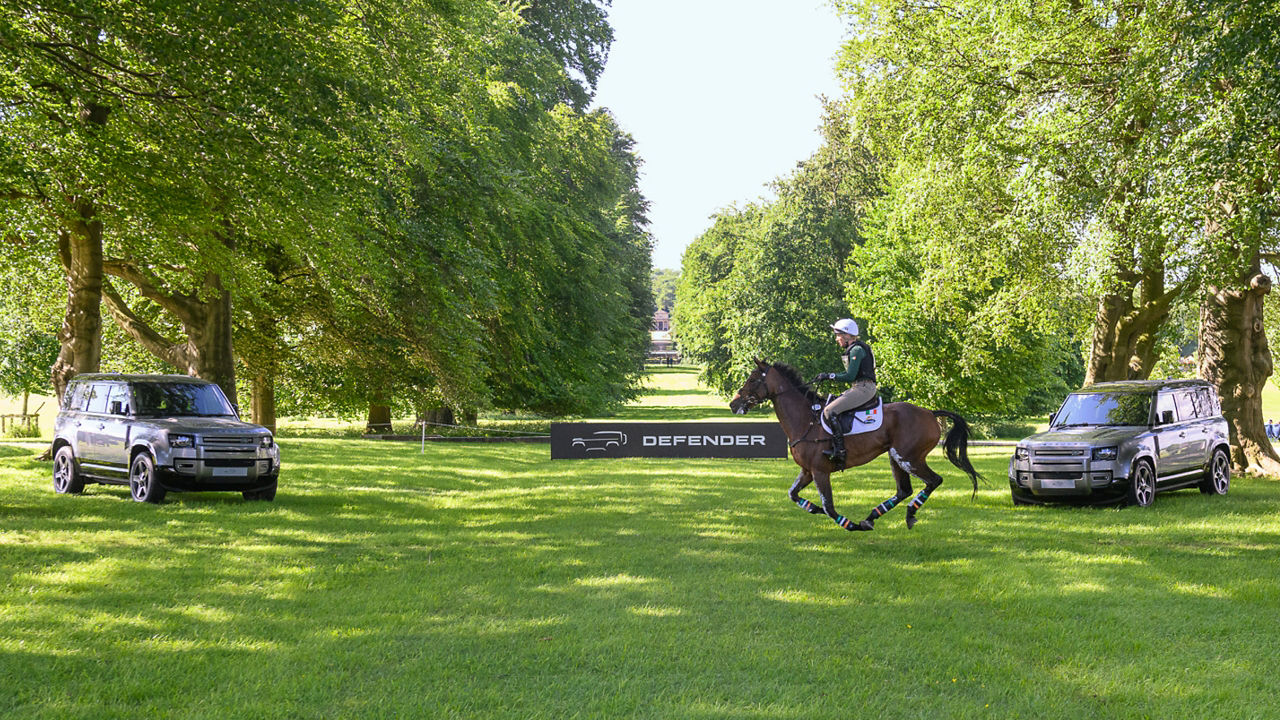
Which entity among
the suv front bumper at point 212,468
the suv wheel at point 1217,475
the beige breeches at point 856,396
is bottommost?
the suv wheel at point 1217,475

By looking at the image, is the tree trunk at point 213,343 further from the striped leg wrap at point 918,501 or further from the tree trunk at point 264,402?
the striped leg wrap at point 918,501

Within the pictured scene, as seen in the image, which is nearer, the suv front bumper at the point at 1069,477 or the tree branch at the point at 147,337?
the suv front bumper at the point at 1069,477

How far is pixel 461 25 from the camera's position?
24.8 m

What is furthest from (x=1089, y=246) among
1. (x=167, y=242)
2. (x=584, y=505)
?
(x=167, y=242)

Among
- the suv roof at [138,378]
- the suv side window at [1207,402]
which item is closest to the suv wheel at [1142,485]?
the suv side window at [1207,402]

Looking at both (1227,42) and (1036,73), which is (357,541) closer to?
(1227,42)

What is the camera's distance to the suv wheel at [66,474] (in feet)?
55.2

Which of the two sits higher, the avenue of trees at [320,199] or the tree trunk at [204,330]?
the avenue of trees at [320,199]

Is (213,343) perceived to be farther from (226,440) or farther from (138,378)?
(226,440)

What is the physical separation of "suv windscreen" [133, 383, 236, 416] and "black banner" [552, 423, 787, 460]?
11.2 meters

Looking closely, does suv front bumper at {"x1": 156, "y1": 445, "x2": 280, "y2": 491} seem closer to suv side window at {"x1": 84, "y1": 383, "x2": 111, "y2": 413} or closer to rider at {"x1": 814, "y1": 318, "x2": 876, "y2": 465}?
suv side window at {"x1": 84, "y1": 383, "x2": 111, "y2": 413}

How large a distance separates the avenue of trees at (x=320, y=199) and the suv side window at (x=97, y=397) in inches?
123

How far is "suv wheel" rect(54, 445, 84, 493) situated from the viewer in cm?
1681

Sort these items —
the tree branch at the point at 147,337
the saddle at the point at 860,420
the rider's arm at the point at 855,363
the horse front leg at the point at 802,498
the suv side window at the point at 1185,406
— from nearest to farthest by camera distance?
the rider's arm at the point at 855,363 → the horse front leg at the point at 802,498 → the saddle at the point at 860,420 → the suv side window at the point at 1185,406 → the tree branch at the point at 147,337
